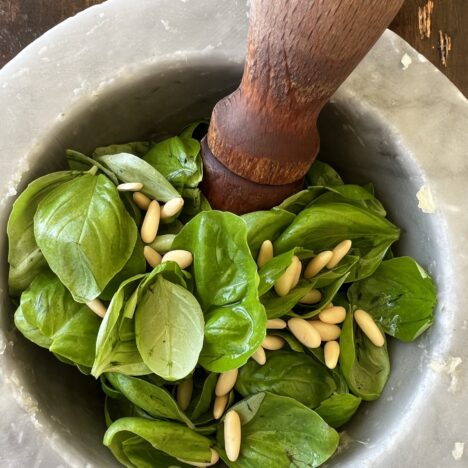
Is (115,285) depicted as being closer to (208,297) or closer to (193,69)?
(208,297)

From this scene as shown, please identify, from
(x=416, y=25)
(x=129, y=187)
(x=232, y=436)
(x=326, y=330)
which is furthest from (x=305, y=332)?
(x=416, y=25)

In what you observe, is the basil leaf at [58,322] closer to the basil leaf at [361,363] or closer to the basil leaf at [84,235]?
the basil leaf at [84,235]

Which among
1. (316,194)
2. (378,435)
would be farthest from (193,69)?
(378,435)

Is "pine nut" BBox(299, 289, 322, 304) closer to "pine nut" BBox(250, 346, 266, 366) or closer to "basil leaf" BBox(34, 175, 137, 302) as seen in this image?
"pine nut" BBox(250, 346, 266, 366)

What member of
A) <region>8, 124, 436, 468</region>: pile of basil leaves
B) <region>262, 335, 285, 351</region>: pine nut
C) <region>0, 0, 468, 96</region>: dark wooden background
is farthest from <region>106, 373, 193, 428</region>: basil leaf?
<region>0, 0, 468, 96</region>: dark wooden background

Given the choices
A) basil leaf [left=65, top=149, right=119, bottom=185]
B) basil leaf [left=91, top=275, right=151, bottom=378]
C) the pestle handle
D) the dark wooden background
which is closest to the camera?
the pestle handle

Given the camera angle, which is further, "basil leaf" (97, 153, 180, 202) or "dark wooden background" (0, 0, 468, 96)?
"dark wooden background" (0, 0, 468, 96)

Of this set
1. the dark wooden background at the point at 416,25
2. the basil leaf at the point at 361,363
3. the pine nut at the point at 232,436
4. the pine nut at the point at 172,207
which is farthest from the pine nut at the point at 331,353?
the dark wooden background at the point at 416,25
